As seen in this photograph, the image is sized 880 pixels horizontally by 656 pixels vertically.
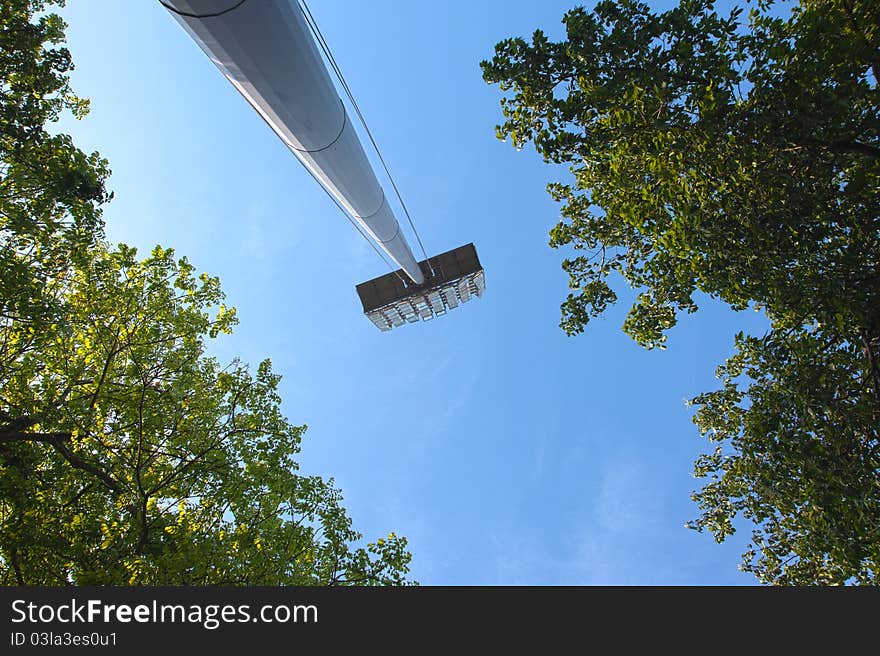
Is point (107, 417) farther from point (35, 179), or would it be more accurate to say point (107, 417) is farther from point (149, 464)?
point (35, 179)

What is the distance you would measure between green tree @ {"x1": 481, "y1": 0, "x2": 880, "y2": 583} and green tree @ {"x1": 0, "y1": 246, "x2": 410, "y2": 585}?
11.3 metres

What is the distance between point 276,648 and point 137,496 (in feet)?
28.8

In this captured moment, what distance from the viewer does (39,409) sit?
1102 cm

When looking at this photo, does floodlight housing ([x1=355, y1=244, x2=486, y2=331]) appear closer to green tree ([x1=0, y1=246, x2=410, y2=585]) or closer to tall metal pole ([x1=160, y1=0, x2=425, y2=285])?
green tree ([x1=0, y1=246, x2=410, y2=585])

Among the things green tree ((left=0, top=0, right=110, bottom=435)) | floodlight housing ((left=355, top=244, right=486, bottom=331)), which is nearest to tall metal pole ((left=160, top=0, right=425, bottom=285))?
green tree ((left=0, top=0, right=110, bottom=435))

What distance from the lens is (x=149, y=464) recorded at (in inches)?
473

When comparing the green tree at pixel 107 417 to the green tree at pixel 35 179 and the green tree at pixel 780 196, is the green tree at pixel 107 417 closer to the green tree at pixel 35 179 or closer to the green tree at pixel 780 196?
the green tree at pixel 35 179

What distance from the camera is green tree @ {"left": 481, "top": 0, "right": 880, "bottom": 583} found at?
28.3 ft

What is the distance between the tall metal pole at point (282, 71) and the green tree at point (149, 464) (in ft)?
24.3

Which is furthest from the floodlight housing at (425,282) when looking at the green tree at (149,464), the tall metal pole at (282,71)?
the tall metal pole at (282,71)

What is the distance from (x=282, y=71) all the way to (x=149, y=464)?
1120 cm

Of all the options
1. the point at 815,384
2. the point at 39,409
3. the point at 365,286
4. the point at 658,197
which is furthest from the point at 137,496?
the point at 365,286

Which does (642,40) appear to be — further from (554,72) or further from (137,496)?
(137,496)

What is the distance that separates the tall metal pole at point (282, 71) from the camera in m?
5.26
